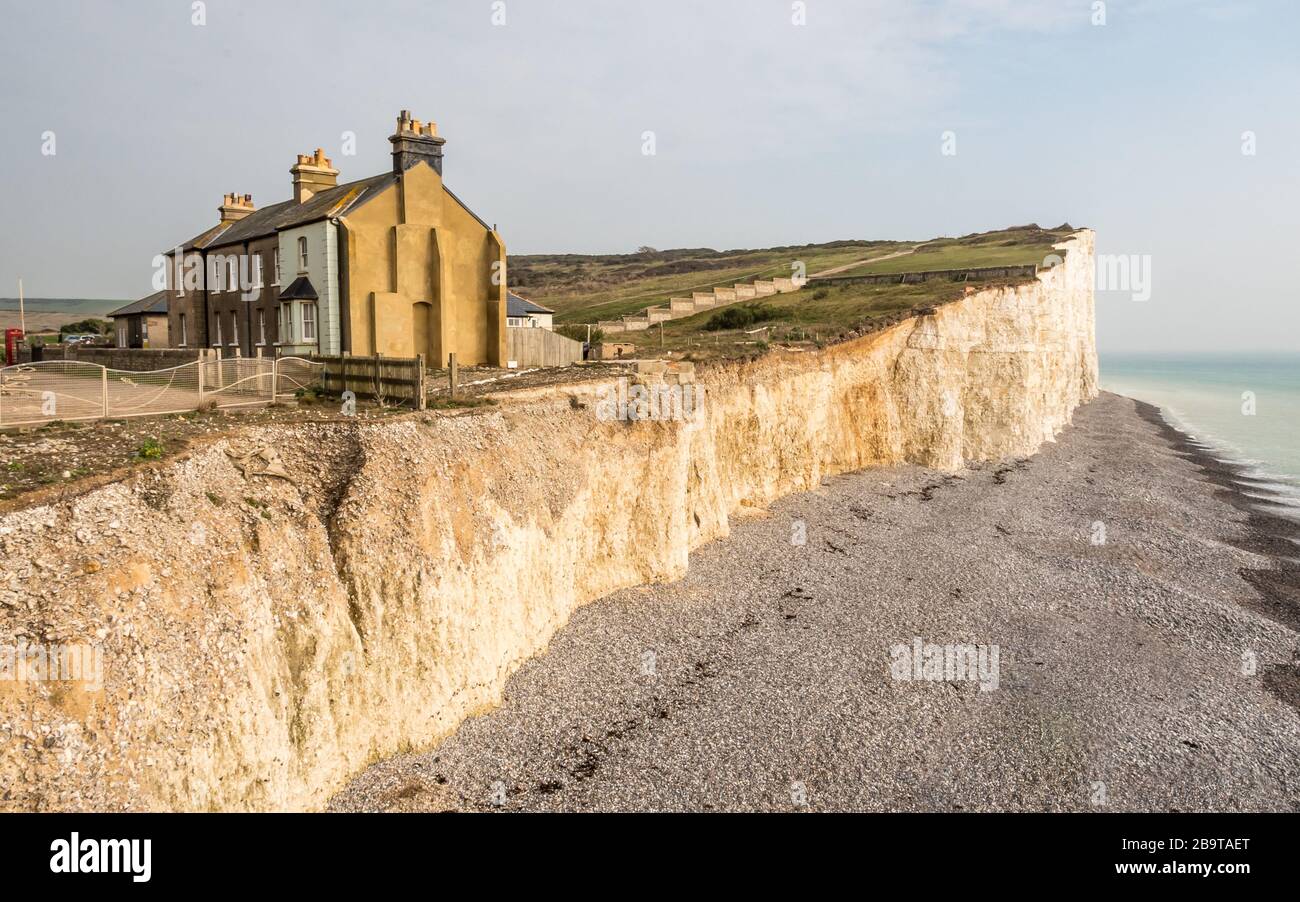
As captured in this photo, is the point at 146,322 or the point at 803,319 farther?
the point at 803,319

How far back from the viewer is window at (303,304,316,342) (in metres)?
30.6

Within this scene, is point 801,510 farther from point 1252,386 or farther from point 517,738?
point 1252,386

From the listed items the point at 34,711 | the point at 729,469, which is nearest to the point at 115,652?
the point at 34,711

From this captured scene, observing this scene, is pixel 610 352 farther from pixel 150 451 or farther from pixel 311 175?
pixel 150 451

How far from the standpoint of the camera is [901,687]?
20.0 m

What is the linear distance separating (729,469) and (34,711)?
25484 millimetres

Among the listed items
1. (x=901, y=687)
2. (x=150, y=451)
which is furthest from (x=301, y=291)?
(x=901, y=687)

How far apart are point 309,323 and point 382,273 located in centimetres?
329

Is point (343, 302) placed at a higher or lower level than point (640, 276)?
lower

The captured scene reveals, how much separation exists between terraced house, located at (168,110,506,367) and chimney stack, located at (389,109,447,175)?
4cm

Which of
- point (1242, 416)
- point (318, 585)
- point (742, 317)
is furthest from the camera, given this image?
point (1242, 416)

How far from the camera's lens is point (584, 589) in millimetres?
23266

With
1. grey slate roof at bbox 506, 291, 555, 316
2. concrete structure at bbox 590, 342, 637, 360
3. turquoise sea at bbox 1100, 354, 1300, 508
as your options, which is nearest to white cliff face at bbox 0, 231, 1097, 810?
concrete structure at bbox 590, 342, 637, 360

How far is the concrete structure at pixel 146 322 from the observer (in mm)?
42312
